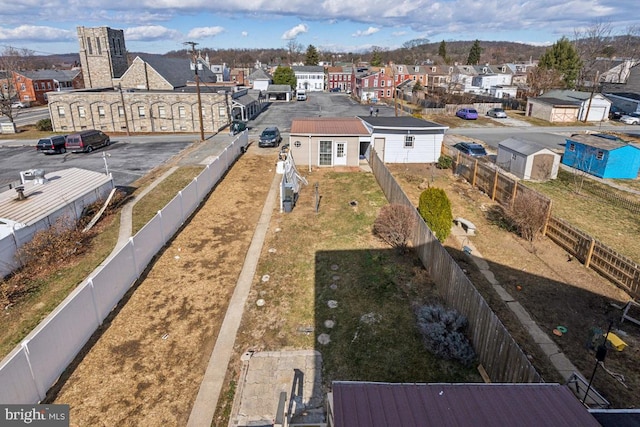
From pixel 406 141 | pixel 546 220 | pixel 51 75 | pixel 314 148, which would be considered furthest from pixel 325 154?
pixel 51 75

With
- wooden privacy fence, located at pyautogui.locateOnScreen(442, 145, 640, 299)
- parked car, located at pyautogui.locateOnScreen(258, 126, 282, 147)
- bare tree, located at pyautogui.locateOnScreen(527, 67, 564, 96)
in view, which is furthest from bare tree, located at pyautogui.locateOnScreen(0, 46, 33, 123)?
bare tree, located at pyautogui.locateOnScreen(527, 67, 564, 96)

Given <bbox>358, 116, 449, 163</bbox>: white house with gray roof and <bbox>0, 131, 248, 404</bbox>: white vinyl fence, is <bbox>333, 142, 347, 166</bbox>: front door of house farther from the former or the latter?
<bbox>0, 131, 248, 404</bbox>: white vinyl fence

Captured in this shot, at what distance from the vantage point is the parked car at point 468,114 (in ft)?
180

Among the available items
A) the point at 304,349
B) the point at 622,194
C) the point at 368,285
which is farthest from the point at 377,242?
the point at 622,194

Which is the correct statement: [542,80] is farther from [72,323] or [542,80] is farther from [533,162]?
[72,323]

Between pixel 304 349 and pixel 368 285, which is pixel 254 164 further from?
pixel 304 349

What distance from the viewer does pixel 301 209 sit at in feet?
69.1

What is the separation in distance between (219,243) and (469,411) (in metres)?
13.6

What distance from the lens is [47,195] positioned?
17.4 m

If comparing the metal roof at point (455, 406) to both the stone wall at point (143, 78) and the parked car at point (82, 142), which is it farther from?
the stone wall at point (143, 78)

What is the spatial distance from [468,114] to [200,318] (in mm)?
52957

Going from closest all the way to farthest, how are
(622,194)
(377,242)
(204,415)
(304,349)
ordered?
(204,415)
(304,349)
(377,242)
(622,194)

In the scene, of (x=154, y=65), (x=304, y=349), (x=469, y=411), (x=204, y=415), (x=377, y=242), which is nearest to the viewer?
(x=469, y=411)

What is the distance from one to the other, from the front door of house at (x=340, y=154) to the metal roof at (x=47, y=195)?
15540 mm
